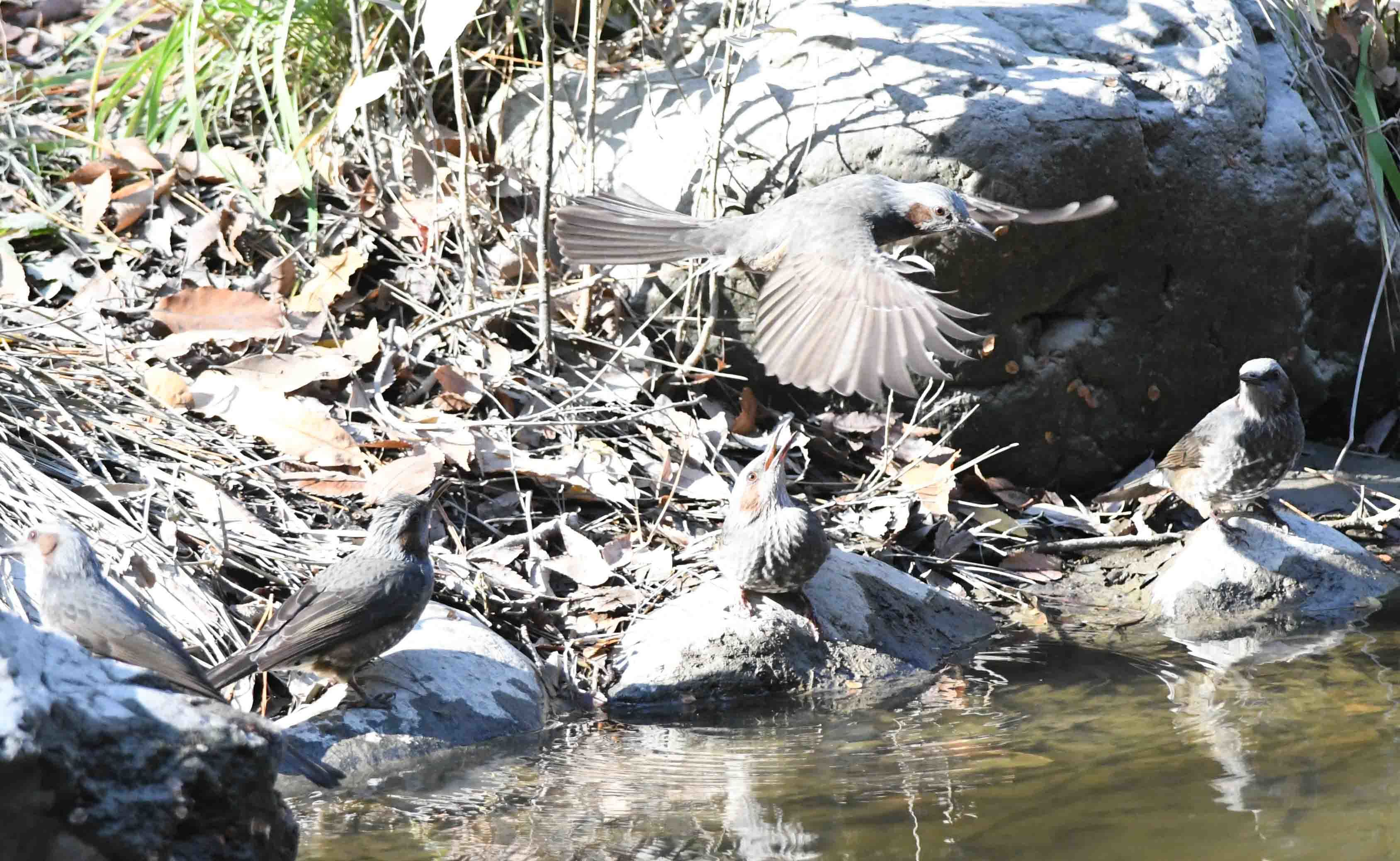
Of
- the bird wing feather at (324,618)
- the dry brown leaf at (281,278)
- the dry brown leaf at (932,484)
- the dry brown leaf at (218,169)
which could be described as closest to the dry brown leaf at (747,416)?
the dry brown leaf at (932,484)

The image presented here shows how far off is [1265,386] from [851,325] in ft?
6.58

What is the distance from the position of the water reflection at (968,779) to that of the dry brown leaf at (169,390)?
2.13 meters

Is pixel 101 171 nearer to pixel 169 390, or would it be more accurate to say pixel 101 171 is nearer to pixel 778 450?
pixel 169 390

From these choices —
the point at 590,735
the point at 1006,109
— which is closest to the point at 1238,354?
the point at 1006,109

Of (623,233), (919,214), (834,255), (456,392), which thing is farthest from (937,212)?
(456,392)

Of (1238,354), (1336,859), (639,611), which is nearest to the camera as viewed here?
(1336,859)

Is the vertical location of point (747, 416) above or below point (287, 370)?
below

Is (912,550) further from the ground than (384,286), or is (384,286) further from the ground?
(384,286)

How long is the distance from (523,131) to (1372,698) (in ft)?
14.6

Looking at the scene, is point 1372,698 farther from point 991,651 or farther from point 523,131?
point 523,131

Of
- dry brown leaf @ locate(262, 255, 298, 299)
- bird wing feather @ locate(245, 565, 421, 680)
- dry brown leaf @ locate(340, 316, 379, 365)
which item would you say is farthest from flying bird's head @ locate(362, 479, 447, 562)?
dry brown leaf @ locate(262, 255, 298, 299)

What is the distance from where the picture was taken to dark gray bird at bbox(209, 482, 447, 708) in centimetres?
401

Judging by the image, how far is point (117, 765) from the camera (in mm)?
2338

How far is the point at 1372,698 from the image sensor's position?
4289mm
